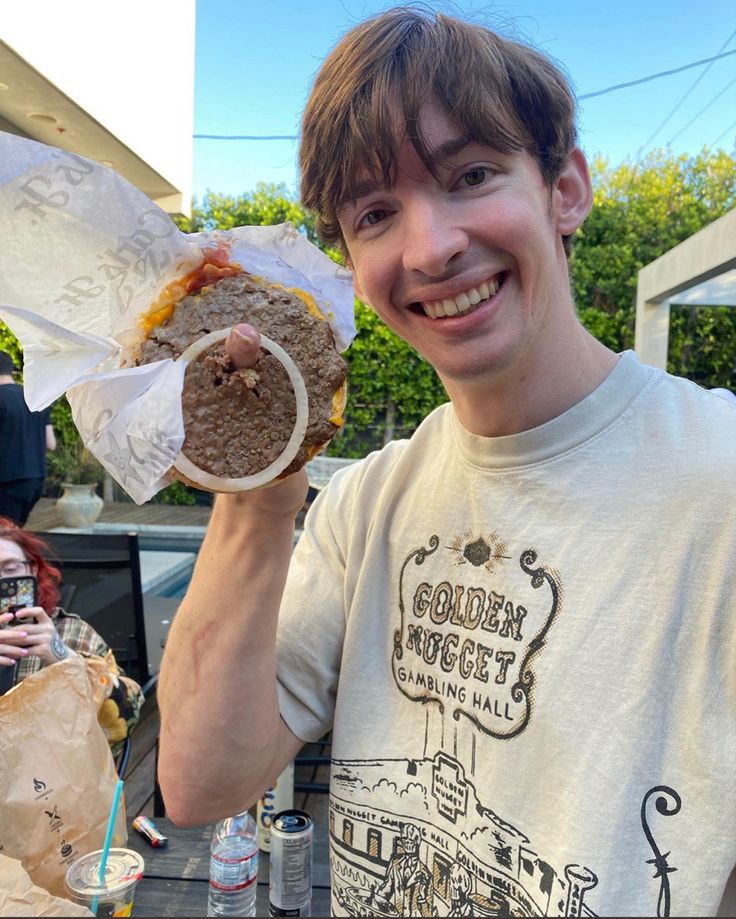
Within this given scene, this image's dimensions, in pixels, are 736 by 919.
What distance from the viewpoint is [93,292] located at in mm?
Result: 947

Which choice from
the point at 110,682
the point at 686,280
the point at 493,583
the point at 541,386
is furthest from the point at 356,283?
the point at 686,280

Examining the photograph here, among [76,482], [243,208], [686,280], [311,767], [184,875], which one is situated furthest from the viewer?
[243,208]

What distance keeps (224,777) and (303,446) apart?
0.60 meters

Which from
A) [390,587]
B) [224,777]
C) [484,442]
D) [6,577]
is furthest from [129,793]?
[484,442]

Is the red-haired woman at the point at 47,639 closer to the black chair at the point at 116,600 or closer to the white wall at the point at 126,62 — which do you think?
the black chair at the point at 116,600

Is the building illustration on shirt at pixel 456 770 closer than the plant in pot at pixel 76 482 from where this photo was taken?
Yes

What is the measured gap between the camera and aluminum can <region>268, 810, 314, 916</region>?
1.49 m

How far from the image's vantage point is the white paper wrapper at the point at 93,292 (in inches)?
34.1

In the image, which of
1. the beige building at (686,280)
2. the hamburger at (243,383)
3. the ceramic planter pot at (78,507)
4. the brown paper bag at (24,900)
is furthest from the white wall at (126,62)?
the ceramic planter pot at (78,507)

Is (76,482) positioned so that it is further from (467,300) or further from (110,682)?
(467,300)

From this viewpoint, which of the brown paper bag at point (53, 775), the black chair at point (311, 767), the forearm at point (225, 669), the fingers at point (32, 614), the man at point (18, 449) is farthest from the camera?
the man at point (18, 449)

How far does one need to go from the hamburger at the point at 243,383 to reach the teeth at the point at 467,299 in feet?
0.68

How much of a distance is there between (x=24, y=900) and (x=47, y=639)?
1.27 meters

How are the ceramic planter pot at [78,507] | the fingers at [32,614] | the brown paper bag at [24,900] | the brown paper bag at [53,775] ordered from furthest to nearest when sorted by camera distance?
the ceramic planter pot at [78,507] → the fingers at [32,614] → the brown paper bag at [53,775] → the brown paper bag at [24,900]
